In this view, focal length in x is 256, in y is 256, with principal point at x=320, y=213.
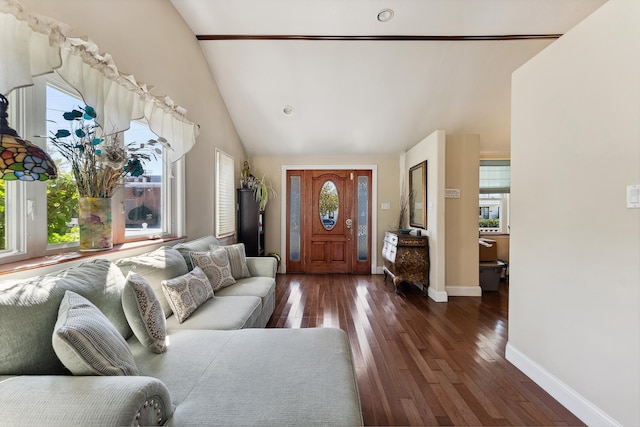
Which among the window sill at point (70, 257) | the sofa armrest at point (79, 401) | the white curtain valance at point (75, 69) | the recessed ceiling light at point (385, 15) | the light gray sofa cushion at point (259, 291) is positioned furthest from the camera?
the recessed ceiling light at point (385, 15)

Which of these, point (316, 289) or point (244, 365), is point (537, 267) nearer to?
point (244, 365)

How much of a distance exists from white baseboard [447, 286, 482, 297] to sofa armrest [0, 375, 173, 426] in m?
3.77

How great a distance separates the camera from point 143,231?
2396 millimetres

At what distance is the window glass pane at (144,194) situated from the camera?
2221 mm

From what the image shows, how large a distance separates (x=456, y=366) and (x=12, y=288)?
8.73 feet

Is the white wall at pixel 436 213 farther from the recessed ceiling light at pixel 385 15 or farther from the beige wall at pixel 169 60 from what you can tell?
the beige wall at pixel 169 60

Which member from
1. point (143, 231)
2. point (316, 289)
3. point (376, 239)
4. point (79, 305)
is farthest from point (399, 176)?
point (79, 305)

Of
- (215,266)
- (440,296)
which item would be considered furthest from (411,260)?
(215,266)

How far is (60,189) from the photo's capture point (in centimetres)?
163

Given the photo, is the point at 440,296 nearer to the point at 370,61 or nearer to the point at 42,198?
the point at 370,61

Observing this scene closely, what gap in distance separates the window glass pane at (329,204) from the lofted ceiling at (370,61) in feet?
3.04

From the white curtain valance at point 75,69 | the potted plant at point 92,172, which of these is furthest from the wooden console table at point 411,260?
the potted plant at point 92,172

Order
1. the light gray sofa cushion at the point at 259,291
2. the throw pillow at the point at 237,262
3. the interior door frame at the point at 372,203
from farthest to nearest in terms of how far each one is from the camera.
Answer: the interior door frame at the point at 372,203 < the throw pillow at the point at 237,262 < the light gray sofa cushion at the point at 259,291

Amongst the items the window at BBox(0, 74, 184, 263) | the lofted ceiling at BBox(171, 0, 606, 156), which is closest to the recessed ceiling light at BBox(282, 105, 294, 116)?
the lofted ceiling at BBox(171, 0, 606, 156)
